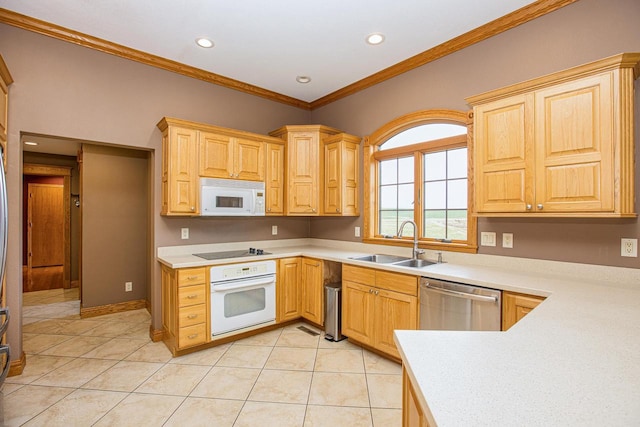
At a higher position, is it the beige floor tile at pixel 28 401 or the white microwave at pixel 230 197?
the white microwave at pixel 230 197

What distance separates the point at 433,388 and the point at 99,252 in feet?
15.3

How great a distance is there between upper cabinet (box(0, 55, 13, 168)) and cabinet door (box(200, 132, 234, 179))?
1.46 m

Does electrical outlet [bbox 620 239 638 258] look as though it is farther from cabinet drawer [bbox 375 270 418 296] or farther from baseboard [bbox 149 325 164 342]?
baseboard [bbox 149 325 164 342]

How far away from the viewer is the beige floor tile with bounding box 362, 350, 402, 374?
104 inches

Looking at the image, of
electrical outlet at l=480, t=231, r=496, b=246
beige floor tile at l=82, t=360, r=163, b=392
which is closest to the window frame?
electrical outlet at l=480, t=231, r=496, b=246

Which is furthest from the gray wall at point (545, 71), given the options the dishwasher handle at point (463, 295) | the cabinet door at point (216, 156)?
the cabinet door at point (216, 156)

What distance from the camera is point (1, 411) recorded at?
6.16ft

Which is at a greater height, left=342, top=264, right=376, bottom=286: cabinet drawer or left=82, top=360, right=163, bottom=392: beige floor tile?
left=342, top=264, right=376, bottom=286: cabinet drawer

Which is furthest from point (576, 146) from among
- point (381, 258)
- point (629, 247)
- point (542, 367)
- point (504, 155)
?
point (381, 258)

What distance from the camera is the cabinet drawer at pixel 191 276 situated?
288cm

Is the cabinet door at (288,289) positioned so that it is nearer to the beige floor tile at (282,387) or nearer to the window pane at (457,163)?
the beige floor tile at (282,387)

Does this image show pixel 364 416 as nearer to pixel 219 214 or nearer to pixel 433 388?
pixel 433 388

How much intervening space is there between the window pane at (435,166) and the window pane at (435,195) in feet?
0.21

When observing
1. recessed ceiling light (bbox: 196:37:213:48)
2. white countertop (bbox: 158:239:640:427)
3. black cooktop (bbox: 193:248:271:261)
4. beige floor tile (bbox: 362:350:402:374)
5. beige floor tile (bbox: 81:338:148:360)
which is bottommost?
beige floor tile (bbox: 81:338:148:360)
